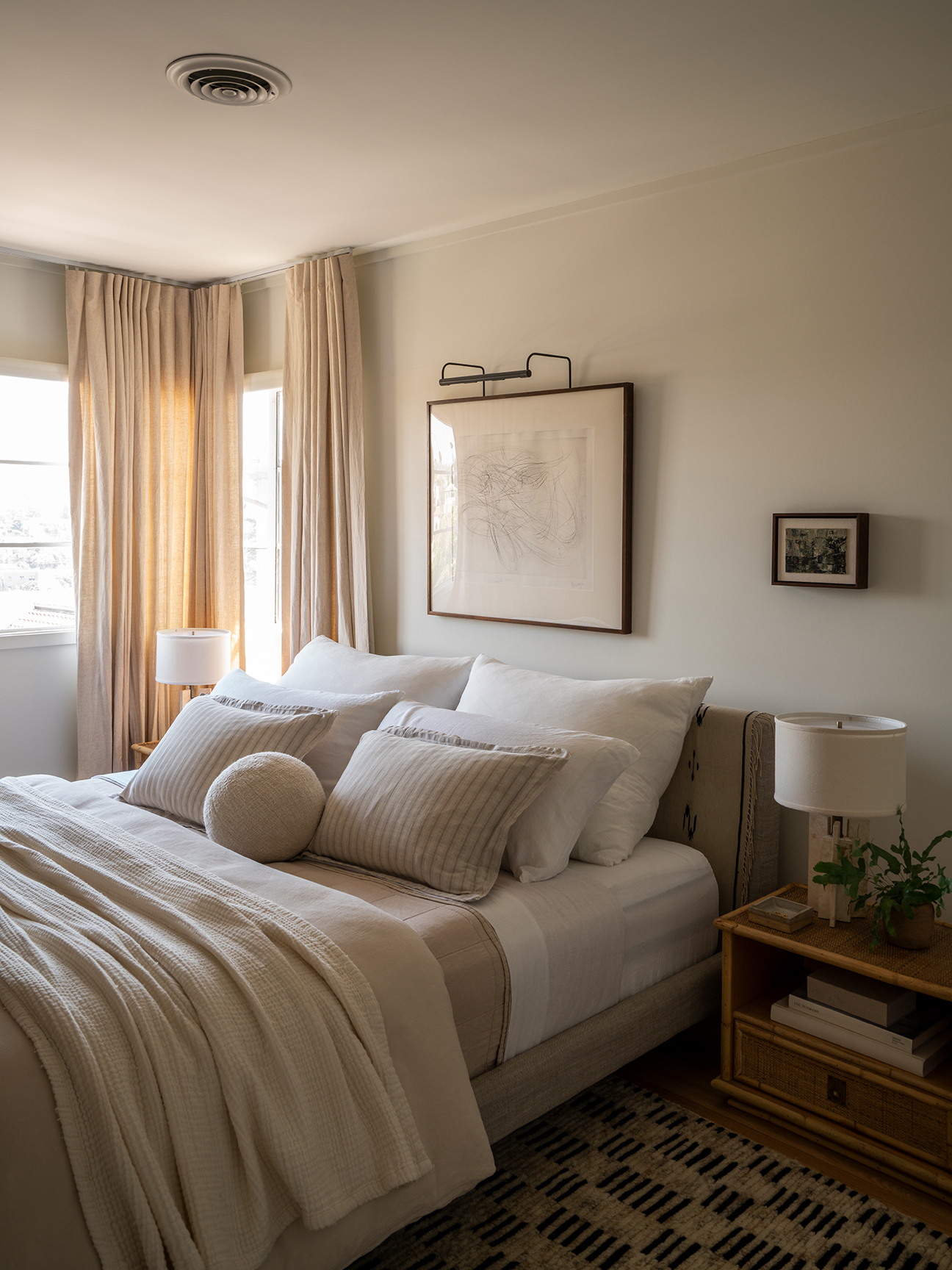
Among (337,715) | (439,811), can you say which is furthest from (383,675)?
(439,811)

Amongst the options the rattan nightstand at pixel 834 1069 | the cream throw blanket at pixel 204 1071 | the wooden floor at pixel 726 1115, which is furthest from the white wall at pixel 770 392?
the cream throw blanket at pixel 204 1071

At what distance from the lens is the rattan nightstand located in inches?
86.5

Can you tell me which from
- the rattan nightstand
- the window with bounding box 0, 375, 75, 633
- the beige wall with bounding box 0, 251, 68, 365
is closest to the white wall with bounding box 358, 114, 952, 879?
the rattan nightstand

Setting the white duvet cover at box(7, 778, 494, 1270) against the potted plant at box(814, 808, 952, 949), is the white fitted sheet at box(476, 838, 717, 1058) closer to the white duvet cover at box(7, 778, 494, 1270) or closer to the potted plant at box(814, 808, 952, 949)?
the white duvet cover at box(7, 778, 494, 1270)

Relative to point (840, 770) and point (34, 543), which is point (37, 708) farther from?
point (840, 770)

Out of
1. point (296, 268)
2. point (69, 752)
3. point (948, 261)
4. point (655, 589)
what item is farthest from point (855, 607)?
point (69, 752)

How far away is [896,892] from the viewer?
237cm

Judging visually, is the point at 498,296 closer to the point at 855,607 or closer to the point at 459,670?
the point at 459,670

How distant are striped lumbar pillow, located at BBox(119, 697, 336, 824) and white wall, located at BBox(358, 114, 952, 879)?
0.98 m

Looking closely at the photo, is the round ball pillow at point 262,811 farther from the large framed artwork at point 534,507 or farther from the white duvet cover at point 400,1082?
the large framed artwork at point 534,507

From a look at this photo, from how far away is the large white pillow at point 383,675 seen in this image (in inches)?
133

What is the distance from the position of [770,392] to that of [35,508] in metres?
3.23

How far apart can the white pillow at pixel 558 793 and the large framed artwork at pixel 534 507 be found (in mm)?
731

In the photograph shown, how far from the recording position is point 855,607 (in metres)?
2.81
